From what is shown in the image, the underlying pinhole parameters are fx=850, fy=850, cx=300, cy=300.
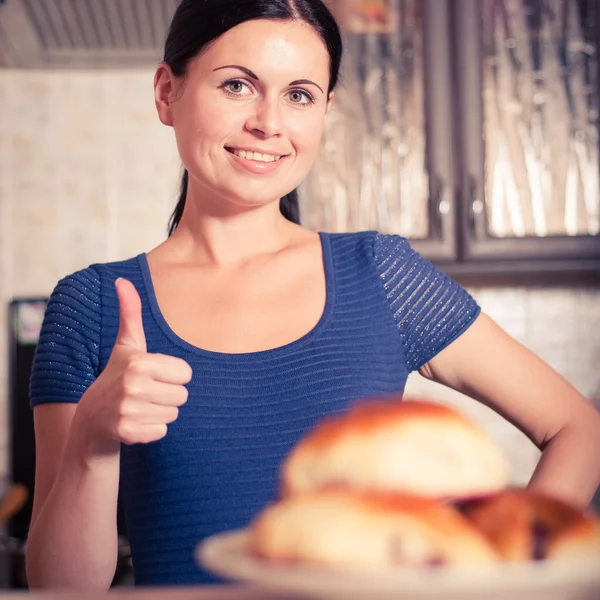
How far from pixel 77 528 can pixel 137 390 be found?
278 millimetres

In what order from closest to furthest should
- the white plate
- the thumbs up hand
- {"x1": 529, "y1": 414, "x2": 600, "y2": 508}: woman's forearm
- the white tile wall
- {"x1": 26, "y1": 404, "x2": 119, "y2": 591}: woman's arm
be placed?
the white plate → the thumbs up hand → {"x1": 26, "y1": 404, "x2": 119, "y2": 591}: woman's arm → {"x1": 529, "y1": 414, "x2": 600, "y2": 508}: woman's forearm → the white tile wall

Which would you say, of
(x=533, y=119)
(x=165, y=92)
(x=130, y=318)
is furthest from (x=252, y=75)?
(x=533, y=119)

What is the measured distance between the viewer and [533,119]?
2266 millimetres

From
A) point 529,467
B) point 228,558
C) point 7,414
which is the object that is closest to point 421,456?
point 228,558

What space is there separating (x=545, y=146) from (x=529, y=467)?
92cm

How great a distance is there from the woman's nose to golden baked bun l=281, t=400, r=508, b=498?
590 mm

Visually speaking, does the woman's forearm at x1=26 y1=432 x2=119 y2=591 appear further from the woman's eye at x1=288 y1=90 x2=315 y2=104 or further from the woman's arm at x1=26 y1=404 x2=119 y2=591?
the woman's eye at x1=288 y1=90 x2=315 y2=104

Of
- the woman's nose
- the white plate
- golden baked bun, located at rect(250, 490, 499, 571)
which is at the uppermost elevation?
the woman's nose

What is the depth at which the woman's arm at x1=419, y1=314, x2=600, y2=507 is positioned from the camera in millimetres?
896

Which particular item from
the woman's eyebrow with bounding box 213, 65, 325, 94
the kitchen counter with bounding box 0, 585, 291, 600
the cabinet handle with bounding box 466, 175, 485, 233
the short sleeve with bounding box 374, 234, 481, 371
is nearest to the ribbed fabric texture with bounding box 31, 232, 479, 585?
the short sleeve with bounding box 374, 234, 481, 371

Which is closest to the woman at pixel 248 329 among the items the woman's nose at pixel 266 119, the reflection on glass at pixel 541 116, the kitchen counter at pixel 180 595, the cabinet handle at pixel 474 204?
the woman's nose at pixel 266 119

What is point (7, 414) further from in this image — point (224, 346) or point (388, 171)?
point (224, 346)

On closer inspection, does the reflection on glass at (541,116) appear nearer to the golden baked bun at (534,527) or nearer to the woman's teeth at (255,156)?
the woman's teeth at (255,156)

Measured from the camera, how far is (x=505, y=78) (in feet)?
7.38
